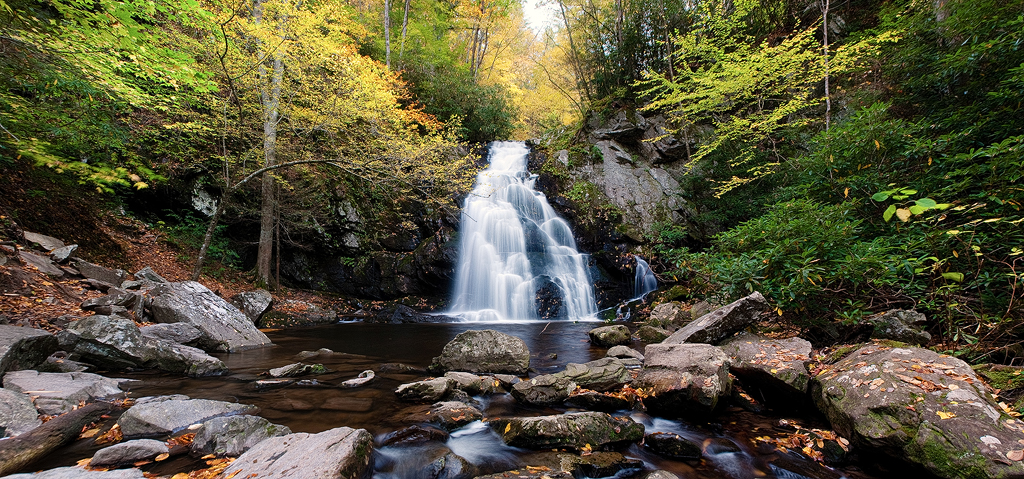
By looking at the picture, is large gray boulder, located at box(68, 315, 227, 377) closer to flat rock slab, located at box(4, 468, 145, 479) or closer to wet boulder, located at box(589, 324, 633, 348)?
flat rock slab, located at box(4, 468, 145, 479)

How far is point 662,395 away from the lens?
12.5 ft

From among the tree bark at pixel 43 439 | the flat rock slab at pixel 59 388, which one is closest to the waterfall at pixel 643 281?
the flat rock slab at pixel 59 388

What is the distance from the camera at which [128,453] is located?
102 inches

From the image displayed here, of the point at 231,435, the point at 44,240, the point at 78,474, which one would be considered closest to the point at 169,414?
the point at 231,435

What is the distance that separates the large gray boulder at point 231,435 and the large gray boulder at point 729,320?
15.8 ft

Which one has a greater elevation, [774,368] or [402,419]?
[774,368]

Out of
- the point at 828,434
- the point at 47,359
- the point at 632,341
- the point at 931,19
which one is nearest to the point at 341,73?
the point at 47,359

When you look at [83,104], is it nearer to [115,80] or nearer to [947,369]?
[115,80]

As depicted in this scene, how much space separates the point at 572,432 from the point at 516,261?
34.3 feet

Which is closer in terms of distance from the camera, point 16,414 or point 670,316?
point 16,414

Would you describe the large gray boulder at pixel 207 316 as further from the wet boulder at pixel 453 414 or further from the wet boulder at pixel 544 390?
the wet boulder at pixel 544 390

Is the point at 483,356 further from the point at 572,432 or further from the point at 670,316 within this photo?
the point at 670,316

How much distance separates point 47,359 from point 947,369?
8547mm

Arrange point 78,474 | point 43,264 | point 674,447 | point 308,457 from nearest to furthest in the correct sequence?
point 78,474 < point 308,457 < point 674,447 < point 43,264
